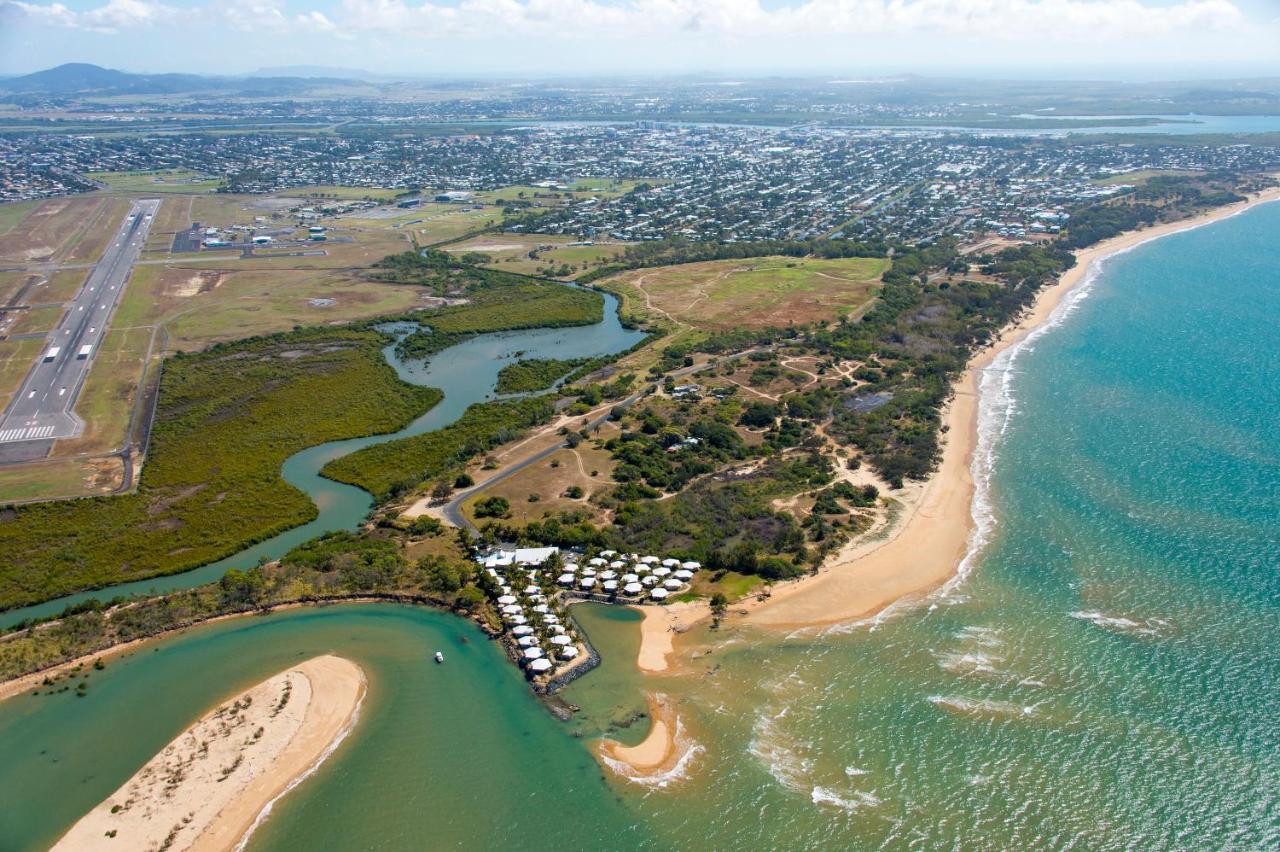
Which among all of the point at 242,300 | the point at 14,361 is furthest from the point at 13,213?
the point at 14,361

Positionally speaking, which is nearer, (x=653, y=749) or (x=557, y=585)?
(x=653, y=749)

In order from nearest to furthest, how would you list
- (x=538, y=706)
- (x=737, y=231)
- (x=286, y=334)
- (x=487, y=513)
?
(x=538, y=706) → (x=487, y=513) → (x=286, y=334) → (x=737, y=231)

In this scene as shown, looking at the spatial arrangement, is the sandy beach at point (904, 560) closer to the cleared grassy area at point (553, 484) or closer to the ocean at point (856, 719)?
the ocean at point (856, 719)

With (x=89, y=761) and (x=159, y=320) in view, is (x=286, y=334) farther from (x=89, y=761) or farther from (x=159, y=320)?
(x=89, y=761)

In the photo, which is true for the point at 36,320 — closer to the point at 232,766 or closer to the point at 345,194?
the point at 232,766

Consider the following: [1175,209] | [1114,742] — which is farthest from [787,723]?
[1175,209]
